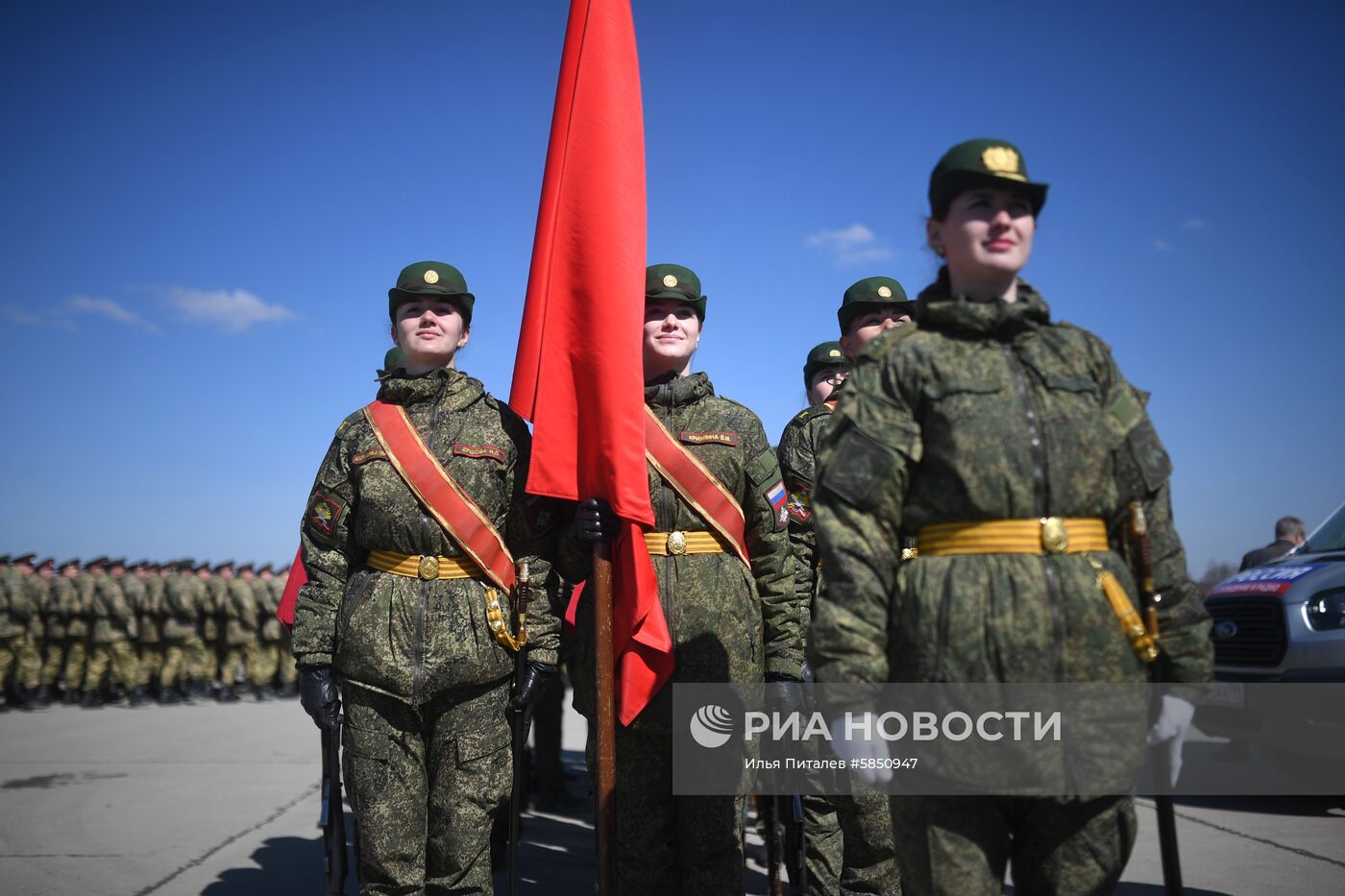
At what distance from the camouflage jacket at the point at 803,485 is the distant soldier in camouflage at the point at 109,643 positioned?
53.9ft

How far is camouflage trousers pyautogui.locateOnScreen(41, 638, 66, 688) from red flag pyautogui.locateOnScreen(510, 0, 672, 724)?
699 inches

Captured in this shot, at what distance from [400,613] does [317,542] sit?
566mm

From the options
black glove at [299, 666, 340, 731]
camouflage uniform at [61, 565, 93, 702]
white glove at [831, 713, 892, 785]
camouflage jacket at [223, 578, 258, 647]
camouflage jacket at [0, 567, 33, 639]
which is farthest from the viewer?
camouflage jacket at [223, 578, 258, 647]

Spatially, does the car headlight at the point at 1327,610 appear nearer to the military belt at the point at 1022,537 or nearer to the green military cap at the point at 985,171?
the military belt at the point at 1022,537

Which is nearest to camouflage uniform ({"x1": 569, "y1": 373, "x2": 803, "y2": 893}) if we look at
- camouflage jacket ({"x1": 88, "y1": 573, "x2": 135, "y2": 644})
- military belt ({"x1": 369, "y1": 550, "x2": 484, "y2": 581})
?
military belt ({"x1": 369, "y1": 550, "x2": 484, "y2": 581})

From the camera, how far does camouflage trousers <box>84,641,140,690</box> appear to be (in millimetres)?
17953

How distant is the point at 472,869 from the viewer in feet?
12.9

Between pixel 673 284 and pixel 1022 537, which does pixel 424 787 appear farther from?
pixel 1022 537

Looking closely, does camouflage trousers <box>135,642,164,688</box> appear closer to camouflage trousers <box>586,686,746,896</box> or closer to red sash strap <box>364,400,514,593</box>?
red sash strap <box>364,400,514,593</box>

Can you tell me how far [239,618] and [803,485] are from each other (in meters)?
16.3

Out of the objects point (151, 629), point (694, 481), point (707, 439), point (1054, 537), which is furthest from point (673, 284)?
point (151, 629)

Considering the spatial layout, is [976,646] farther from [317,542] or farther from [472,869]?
[317,542]

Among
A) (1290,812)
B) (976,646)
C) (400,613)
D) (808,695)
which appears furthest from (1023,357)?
(1290,812)

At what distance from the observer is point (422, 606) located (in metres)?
4.02
